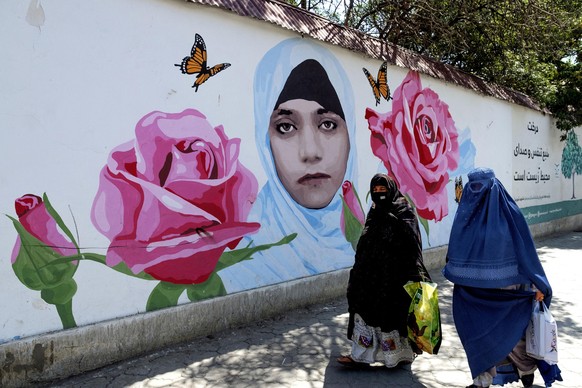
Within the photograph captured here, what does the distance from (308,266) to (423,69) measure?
3659 mm

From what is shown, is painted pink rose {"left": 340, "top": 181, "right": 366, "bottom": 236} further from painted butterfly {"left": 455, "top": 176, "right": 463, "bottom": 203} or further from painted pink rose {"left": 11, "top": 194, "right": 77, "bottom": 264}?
painted pink rose {"left": 11, "top": 194, "right": 77, "bottom": 264}

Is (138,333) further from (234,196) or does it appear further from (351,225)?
(351,225)

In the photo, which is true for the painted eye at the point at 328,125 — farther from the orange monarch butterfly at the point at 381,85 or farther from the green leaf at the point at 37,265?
the green leaf at the point at 37,265

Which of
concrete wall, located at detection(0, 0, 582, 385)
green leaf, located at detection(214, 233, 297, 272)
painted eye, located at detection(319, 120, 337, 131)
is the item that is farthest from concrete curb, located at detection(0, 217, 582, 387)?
painted eye, located at detection(319, 120, 337, 131)

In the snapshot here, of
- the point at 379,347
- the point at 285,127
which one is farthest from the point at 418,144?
the point at 379,347

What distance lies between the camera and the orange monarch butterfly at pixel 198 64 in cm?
425

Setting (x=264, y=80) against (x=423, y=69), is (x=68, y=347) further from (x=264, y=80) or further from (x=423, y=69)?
(x=423, y=69)

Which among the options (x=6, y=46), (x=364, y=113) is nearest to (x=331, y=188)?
(x=364, y=113)

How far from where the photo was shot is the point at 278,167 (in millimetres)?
5141

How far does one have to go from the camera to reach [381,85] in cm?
661

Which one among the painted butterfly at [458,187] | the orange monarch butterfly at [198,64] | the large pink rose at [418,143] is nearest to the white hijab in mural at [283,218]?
the orange monarch butterfly at [198,64]

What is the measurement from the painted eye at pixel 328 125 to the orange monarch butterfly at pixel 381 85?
1.01 metres

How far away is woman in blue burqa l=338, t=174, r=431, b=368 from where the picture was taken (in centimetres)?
362

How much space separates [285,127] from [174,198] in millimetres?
1604
